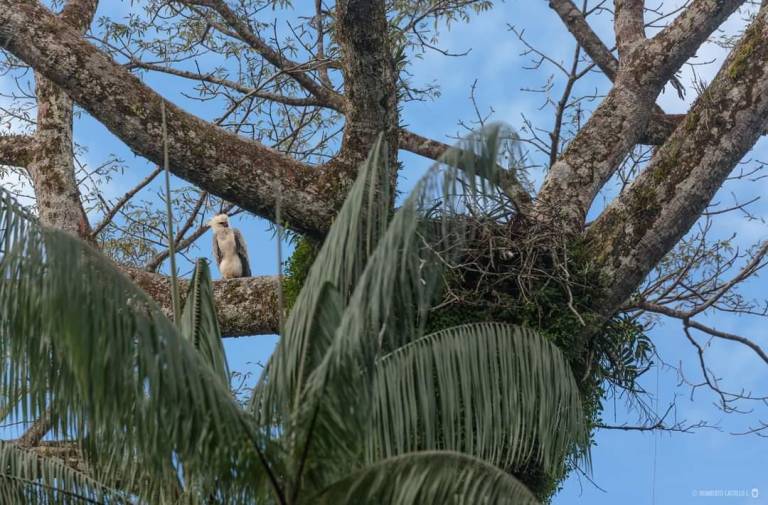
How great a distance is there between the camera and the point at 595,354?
→ 23.4 feet

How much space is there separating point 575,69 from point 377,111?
245 centimetres

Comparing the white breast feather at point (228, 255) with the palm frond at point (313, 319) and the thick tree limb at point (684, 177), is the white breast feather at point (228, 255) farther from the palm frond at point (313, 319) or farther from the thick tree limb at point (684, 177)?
the palm frond at point (313, 319)

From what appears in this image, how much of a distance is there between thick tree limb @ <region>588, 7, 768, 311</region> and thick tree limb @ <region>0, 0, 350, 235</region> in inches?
65.1

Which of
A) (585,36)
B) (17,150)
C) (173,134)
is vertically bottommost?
(173,134)

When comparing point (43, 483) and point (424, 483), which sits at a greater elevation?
point (43, 483)

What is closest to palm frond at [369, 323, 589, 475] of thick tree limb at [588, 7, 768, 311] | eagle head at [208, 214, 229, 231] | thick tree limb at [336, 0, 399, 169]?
thick tree limb at [588, 7, 768, 311]

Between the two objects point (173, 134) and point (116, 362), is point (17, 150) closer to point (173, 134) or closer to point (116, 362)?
point (173, 134)

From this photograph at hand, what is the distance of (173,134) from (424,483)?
11.6ft

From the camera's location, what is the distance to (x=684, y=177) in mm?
6891

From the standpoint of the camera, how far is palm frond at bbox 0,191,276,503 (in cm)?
384

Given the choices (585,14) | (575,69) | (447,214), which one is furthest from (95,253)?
(585,14)

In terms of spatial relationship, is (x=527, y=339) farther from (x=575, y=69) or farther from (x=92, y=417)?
(x=575, y=69)

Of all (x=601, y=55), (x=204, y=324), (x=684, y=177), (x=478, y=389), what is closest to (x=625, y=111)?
(x=684, y=177)

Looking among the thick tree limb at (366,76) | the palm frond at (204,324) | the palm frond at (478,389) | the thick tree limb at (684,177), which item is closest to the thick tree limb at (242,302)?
the thick tree limb at (366,76)
